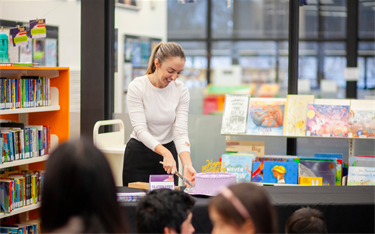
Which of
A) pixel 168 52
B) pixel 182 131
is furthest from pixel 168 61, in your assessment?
pixel 182 131

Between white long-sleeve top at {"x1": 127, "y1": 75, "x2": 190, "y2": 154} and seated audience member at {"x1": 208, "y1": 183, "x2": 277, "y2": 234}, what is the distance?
1.37 m

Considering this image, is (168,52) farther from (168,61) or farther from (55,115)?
(55,115)

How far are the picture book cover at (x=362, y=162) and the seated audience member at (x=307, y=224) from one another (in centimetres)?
162

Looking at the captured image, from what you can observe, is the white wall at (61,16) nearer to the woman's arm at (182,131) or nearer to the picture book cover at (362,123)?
the woman's arm at (182,131)

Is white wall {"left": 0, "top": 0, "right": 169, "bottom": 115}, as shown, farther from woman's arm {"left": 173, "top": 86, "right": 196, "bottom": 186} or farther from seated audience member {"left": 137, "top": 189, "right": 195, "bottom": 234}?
seated audience member {"left": 137, "top": 189, "right": 195, "bottom": 234}

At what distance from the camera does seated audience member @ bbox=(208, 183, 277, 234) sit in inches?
35.2

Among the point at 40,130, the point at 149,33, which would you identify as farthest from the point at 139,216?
the point at 149,33

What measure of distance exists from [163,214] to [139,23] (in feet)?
11.3

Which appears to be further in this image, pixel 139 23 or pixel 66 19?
pixel 139 23

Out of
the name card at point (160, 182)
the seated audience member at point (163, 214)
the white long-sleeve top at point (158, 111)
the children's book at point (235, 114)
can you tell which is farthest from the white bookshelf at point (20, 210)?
the seated audience member at point (163, 214)

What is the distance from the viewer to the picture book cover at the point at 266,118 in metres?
3.08

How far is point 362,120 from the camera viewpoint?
9.63 feet

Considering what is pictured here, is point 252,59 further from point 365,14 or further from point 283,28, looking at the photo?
point 365,14

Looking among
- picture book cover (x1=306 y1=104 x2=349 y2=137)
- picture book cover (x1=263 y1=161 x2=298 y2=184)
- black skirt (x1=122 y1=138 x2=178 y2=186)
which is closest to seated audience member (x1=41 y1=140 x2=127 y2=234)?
black skirt (x1=122 y1=138 x2=178 y2=186)
